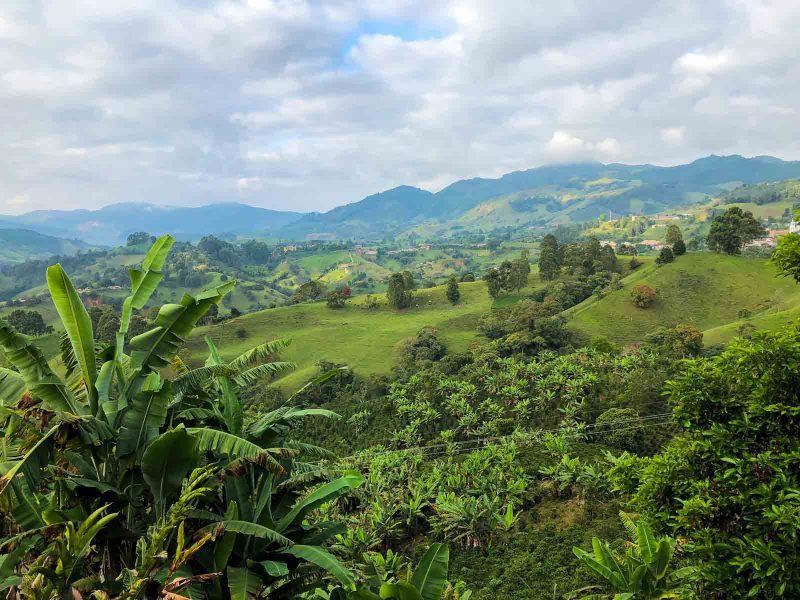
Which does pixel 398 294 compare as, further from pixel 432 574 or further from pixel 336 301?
pixel 432 574

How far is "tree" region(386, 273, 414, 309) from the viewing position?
79.1 metres

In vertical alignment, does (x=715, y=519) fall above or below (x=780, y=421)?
below

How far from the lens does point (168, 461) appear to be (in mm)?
6285

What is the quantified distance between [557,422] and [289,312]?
186ft

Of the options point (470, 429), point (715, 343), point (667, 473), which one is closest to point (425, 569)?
point (667, 473)

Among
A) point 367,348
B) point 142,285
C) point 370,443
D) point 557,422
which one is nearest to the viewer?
point 142,285

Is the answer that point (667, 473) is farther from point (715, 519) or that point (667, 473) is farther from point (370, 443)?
point (370, 443)

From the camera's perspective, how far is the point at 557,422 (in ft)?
104

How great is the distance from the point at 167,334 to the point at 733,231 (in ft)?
266

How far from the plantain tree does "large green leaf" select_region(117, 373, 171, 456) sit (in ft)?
0.05

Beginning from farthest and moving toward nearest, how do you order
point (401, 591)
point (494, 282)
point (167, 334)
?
point (494, 282), point (167, 334), point (401, 591)

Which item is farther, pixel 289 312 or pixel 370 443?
pixel 289 312

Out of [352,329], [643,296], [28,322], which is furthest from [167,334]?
[28,322]

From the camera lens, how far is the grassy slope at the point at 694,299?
187 feet
